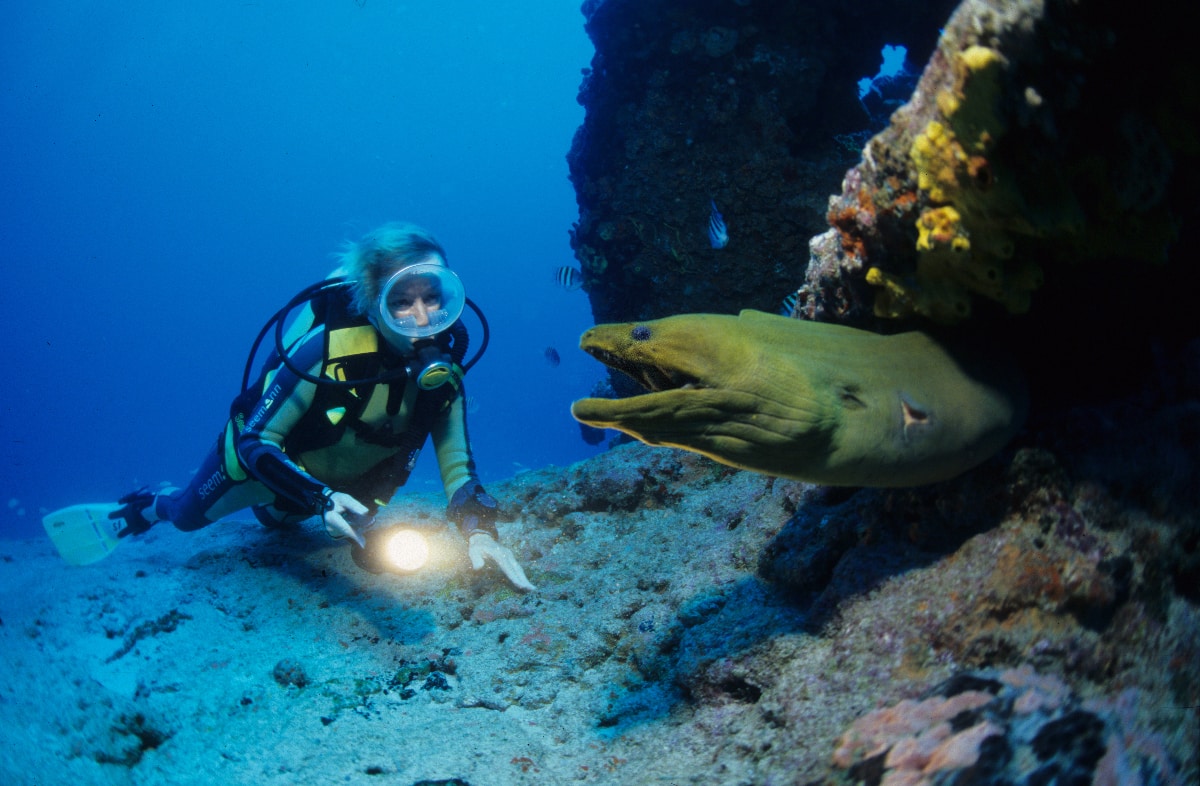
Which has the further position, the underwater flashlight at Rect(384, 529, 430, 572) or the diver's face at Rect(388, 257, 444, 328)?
the underwater flashlight at Rect(384, 529, 430, 572)

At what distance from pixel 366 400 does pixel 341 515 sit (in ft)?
3.27

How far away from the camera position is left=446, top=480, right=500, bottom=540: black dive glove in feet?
13.2

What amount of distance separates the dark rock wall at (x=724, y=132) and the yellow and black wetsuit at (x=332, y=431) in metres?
3.98

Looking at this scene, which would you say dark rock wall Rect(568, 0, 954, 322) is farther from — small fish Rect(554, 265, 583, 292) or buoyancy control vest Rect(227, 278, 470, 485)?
buoyancy control vest Rect(227, 278, 470, 485)

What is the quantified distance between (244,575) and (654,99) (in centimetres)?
688

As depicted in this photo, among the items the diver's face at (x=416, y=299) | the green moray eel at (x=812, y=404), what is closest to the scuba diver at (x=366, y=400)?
the diver's face at (x=416, y=299)

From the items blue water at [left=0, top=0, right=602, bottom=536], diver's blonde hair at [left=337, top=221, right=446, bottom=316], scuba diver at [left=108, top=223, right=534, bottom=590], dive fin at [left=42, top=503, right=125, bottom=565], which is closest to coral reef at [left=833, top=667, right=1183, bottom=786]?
scuba diver at [left=108, top=223, right=534, bottom=590]

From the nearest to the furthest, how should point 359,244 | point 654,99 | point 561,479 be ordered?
1. point 359,244
2. point 561,479
3. point 654,99

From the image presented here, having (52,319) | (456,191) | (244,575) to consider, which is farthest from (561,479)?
(456,191)

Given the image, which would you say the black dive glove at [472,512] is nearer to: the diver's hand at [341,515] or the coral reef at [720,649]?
the coral reef at [720,649]

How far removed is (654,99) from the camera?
23.8ft

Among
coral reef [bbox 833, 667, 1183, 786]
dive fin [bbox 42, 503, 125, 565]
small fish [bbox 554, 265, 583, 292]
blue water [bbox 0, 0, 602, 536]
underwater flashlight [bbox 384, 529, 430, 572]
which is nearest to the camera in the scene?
coral reef [bbox 833, 667, 1183, 786]

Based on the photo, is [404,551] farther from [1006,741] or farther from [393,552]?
[1006,741]

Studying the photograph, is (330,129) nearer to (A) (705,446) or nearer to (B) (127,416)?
(B) (127,416)
